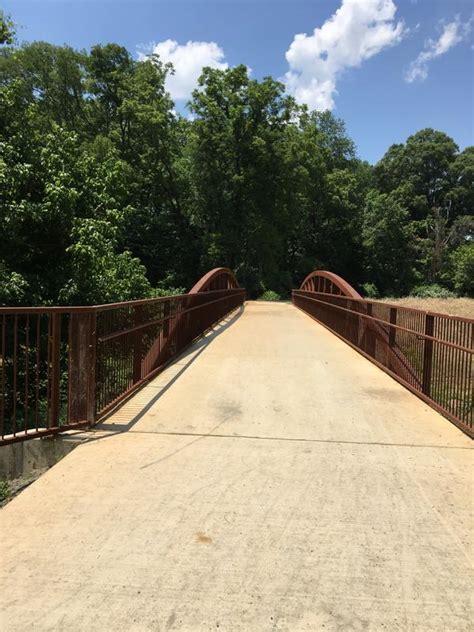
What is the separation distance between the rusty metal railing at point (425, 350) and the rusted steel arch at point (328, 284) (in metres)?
2.71

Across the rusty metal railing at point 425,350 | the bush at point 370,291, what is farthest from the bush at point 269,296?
the rusty metal railing at point 425,350

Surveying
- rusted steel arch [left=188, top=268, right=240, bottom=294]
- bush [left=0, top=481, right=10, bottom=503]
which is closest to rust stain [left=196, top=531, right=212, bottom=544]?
bush [left=0, top=481, right=10, bottom=503]

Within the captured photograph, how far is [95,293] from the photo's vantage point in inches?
422

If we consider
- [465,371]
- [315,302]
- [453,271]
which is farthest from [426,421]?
[453,271]

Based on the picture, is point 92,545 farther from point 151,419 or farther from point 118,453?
point 151,419

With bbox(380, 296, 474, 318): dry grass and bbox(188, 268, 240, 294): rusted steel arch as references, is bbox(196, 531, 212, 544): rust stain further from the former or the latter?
bbox(380, 296, 474, 318): dry grass

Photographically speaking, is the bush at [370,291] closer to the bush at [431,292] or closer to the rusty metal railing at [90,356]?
the bush at [431,292]

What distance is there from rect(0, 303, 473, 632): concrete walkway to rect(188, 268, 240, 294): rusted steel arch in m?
7.03

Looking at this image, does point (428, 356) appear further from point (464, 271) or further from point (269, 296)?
point (464, 271)

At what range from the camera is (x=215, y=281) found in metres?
18.9

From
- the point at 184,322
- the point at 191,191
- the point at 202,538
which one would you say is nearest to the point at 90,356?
the point at 202,538

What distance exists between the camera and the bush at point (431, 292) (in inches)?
1615

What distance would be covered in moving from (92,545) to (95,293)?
327 inches

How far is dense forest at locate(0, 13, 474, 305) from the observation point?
407 inches
